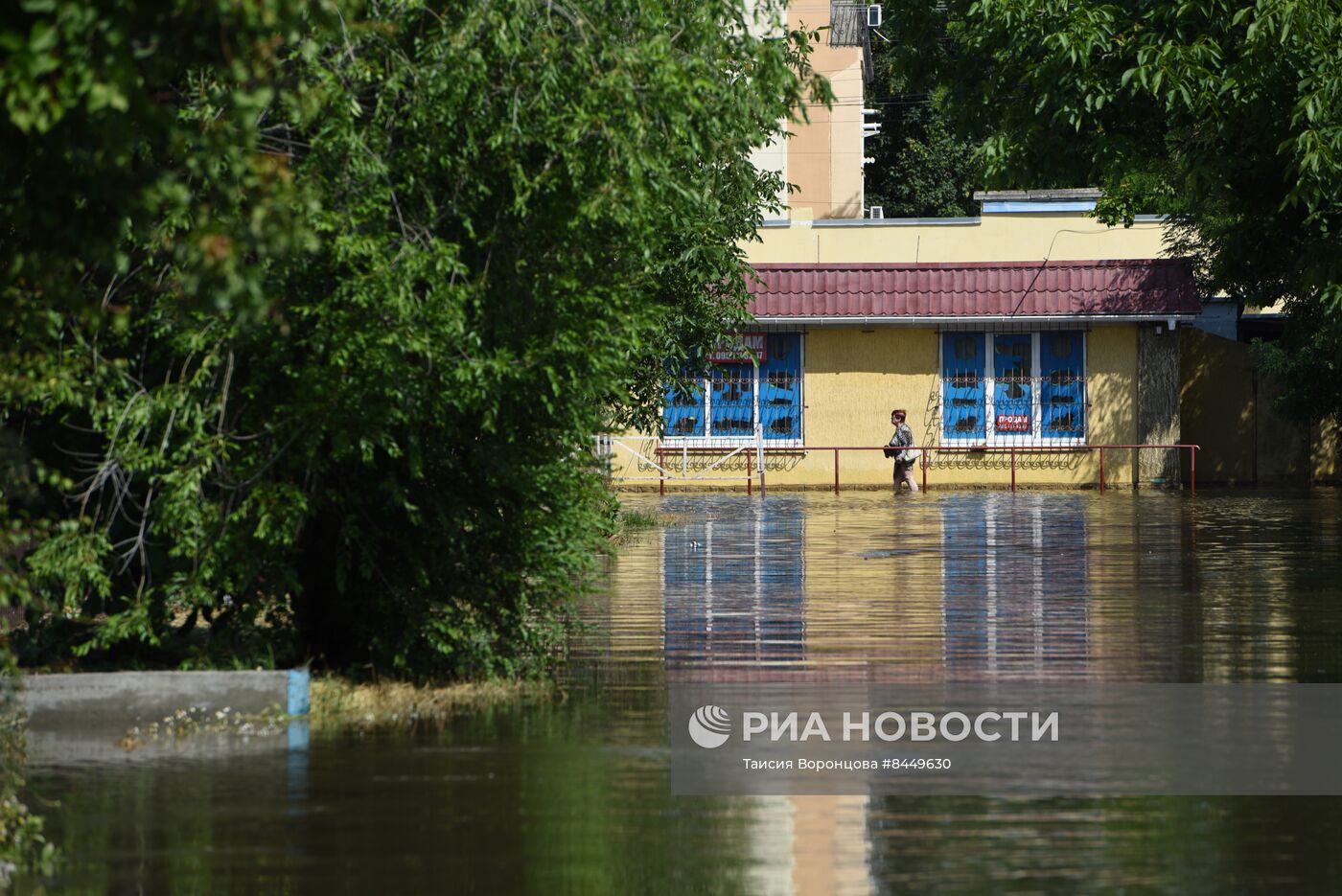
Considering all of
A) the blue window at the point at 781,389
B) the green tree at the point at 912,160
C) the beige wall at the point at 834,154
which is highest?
the green tree at the point at 912,160

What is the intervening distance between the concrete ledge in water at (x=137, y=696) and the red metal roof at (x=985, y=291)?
25075 millimetres

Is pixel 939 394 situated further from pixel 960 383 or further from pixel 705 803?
pixel 705 803

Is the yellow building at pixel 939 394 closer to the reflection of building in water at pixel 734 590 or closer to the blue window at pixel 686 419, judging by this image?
the blue window at pixel 686 419

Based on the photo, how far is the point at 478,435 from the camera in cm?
1066

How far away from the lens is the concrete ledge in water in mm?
9836

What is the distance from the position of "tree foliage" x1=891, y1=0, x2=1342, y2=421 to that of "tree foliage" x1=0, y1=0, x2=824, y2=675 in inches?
203

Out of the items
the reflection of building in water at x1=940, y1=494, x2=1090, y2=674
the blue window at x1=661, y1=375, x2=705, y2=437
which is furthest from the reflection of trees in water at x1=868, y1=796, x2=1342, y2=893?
the blue window at x1=661, y1=375, x2=705, y2=437

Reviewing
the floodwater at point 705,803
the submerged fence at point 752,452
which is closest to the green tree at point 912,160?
the submerged fence at point 752,452

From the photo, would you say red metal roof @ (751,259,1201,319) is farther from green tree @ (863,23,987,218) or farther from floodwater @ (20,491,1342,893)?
floodwater @ (20,491,1342,893)

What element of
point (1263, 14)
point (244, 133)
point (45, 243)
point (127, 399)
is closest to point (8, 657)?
point (45, 243)

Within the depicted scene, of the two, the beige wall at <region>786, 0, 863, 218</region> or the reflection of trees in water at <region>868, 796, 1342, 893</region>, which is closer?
the reflection of trees in water at <region>868, 796, 1342, 893</region>

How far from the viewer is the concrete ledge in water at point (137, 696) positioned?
9.84m

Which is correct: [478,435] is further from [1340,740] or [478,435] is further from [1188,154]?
[1188,154]

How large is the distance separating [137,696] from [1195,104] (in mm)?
9535
